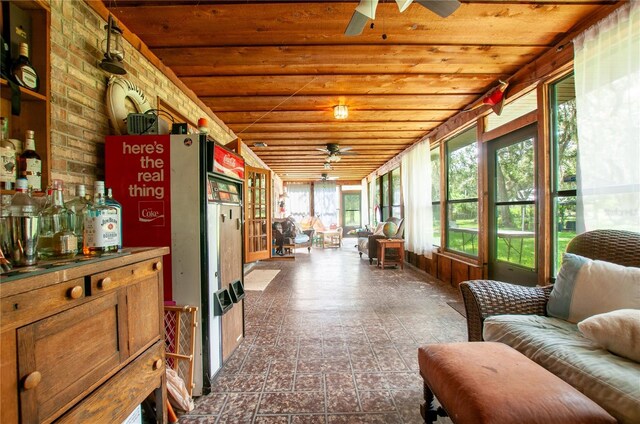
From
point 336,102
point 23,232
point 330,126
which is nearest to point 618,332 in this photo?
point 23,232

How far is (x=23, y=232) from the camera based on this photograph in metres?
0.94

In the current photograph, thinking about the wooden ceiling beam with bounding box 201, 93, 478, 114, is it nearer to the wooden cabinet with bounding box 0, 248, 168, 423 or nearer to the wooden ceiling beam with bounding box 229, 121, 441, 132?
the wooden ceiling beam with bounding box 229, 121, 441, 132

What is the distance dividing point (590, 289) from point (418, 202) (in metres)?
3.74

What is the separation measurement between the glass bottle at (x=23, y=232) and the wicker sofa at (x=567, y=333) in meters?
2.06

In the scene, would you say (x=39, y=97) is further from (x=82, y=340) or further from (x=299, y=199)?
(x=299, y=199)

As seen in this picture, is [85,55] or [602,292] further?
[85,55]

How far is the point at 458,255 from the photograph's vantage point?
4207 mm

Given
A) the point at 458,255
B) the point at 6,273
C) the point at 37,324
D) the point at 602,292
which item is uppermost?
the point at 6,273

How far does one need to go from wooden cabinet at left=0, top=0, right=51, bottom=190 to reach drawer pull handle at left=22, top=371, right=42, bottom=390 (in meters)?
1.00

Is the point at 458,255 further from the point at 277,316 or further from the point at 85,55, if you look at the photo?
the point at 85,55

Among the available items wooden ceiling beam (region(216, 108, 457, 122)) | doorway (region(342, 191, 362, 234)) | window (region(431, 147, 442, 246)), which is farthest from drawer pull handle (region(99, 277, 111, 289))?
doorway (region(342, 191, 362, 234))

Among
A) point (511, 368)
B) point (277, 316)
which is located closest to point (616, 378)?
point (511, 368)

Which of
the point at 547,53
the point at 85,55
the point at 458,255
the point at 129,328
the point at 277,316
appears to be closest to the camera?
the point at 129,328

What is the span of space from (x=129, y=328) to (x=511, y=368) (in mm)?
1563
